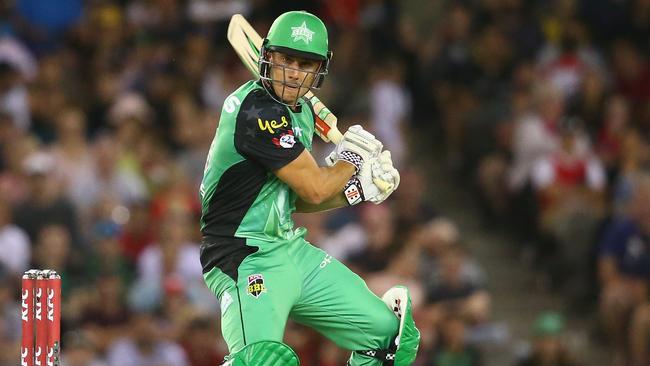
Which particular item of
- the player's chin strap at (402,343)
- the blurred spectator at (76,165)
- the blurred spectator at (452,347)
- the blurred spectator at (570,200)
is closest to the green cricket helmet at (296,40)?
the player's chin strap at (402,343)

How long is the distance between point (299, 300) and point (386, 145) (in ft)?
23.2

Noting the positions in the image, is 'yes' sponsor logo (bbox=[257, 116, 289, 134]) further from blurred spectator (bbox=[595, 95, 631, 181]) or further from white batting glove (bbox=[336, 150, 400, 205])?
blurred spectator (bbox=[595, 95, 631, 181])

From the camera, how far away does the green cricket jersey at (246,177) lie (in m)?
6.76

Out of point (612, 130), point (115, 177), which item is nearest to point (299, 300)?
point (115, 177)

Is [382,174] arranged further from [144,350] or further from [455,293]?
[455,293]

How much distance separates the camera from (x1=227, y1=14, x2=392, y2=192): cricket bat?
24.2ft

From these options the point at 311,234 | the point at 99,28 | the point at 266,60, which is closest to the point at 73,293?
the point at 311,234

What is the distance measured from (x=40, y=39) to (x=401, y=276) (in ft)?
16.9

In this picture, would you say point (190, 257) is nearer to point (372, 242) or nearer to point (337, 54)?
point (372, 242)

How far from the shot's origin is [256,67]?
750cm

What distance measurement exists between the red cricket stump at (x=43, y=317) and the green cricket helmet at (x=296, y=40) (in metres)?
1.67

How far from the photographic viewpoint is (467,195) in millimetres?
14820

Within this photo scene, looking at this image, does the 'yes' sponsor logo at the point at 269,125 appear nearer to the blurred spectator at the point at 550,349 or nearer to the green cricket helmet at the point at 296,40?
the green cricket helmet at the point at 296,40

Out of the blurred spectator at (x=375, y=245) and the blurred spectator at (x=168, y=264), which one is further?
the blurred spectator at (x=375, y=245)
